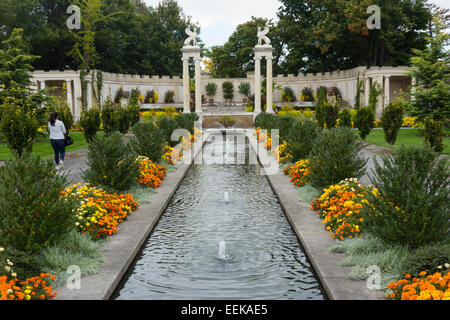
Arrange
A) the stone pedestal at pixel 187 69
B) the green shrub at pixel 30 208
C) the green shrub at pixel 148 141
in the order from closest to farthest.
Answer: the green shrub at pixel 30 208 → the green shrub at pixel 148 141 → the stone pedestal at pixel 187 69

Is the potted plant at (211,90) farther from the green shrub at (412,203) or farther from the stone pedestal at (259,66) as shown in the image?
the green shrub at (412,203)

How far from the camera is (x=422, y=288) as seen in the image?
4668 millimetres

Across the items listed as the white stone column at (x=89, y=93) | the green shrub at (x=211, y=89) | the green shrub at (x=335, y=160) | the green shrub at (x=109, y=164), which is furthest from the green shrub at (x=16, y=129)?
the green shrub at (x=211, y=89)

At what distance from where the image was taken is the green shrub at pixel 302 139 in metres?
14.6

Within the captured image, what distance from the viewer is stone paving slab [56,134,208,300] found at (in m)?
5.36

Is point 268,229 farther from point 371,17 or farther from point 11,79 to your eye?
point 371,17

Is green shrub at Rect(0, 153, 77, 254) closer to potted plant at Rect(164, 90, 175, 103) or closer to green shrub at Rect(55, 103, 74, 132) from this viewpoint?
green shrub at Rect(55, 103, 74, 132)

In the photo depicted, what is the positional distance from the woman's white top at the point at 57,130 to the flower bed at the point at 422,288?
12.3 m

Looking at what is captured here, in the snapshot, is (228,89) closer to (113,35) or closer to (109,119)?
(113,35)

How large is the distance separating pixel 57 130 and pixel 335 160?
9.43m

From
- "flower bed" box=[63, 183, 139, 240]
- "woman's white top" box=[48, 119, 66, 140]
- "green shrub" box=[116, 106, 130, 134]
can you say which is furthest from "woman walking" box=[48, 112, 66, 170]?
"green shrub" box=[116, 106, 130, 134]

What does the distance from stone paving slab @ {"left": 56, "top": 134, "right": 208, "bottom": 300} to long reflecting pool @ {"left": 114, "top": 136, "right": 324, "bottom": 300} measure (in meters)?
0.16

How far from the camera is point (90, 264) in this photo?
621 cm

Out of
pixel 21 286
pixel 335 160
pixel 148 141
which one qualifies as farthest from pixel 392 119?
pixel 21 286
